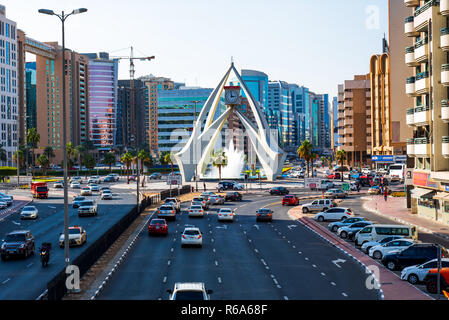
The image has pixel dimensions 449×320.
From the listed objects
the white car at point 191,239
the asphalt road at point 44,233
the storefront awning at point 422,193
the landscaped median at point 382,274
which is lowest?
the landscaped median at point 382,274

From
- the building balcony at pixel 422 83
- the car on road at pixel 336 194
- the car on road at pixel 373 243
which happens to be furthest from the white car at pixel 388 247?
the car on road at pixel 336 194

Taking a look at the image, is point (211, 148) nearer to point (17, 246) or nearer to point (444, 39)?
point (444, 39)

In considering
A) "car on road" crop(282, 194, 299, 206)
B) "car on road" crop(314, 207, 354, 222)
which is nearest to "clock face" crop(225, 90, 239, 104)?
"car on road" crop(282, 194, 299, 206)

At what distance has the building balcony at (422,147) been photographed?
154 ft

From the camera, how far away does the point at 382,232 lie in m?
34.2

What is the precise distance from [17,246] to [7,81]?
12864 cm

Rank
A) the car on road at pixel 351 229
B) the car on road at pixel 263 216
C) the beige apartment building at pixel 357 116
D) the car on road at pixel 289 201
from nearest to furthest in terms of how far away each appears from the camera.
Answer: the car on road at pixel 351 229 → the car on road at pixel 263 216 → the car on road at pixel 289 201 → the beige apartment building at pixel 357 116

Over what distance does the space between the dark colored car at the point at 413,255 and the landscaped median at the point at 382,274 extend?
596 millimetres

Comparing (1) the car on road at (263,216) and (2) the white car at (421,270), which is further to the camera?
(1) the car on road at (263,216)

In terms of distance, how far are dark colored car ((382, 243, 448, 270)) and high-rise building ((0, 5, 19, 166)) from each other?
132 metres

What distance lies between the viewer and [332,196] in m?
73.4

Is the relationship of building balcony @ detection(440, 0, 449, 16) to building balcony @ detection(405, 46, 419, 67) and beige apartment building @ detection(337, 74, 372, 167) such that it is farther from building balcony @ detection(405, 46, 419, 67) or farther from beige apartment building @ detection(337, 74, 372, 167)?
beige apartment building @ detection(337, 74, 372, 167)

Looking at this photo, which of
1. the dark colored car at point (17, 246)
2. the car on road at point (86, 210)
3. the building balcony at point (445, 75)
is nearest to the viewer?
→ the dark colored car at point (17, 246)

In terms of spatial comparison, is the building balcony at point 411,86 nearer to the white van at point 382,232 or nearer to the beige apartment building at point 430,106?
the beige apartment building at point 430,106
